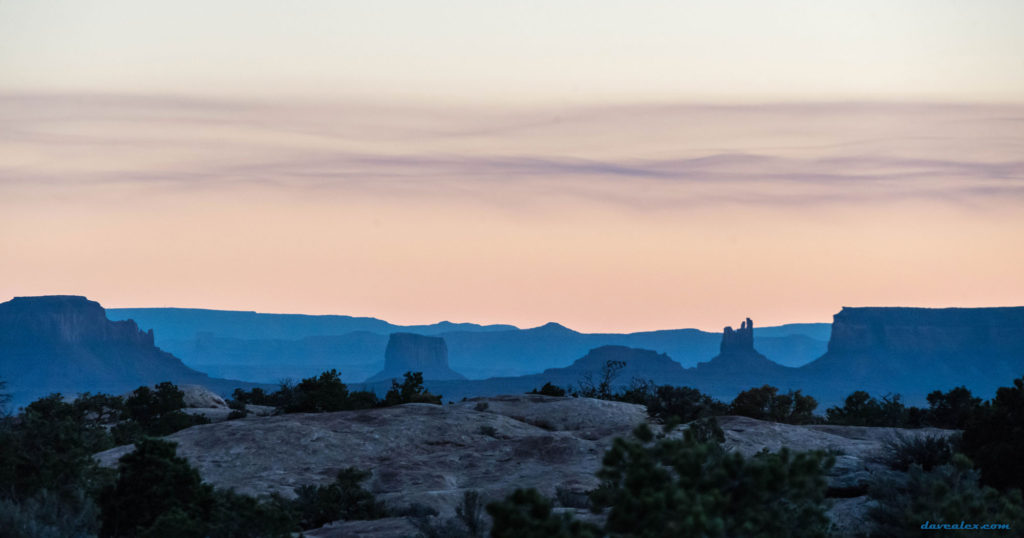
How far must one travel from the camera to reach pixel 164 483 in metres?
28.5

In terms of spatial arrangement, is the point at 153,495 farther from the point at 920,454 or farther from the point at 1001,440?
the point at 1001,440

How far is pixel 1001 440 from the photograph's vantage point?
31.2m

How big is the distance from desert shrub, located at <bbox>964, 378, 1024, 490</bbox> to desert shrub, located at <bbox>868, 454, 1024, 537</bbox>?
3331mm

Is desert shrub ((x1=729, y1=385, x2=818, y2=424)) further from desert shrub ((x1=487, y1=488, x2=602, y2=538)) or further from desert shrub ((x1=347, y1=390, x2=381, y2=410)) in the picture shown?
desert shrub ((x1=487, y1=488, x2=602, y2=538))

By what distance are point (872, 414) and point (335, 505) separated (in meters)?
45.2

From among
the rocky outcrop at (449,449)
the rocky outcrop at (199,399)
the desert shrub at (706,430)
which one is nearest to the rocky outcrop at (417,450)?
the rocky outcrop at (449,449)

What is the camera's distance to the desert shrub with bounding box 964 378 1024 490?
98.3ft

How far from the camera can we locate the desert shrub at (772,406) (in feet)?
210

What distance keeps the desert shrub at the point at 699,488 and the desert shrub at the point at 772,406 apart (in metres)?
46.0

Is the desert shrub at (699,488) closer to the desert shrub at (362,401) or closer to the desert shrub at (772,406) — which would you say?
the desert shrub at (362,401)

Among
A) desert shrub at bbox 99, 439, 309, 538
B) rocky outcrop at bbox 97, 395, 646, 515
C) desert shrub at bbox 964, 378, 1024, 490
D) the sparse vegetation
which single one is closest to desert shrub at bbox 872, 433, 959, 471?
desert shrub at bbox 964, 378, 1024, 490

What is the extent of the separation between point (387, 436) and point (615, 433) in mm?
8981

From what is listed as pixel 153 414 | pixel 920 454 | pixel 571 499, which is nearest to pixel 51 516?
pixel 571 499

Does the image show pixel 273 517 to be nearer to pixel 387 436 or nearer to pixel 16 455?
pixel 16 455
